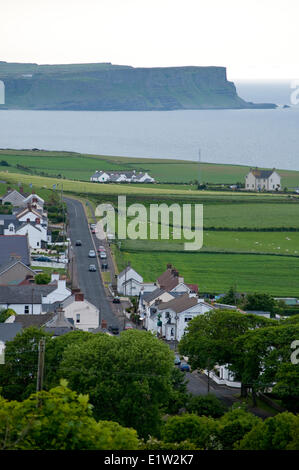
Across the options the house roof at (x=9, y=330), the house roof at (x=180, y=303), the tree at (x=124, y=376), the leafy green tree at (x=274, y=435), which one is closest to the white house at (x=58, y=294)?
the house roof at (x=180, y=303)

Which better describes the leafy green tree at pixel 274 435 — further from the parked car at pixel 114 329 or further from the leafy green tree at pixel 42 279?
the leafy green tree at pixel 42 279

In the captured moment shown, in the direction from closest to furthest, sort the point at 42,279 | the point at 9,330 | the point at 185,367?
the point at 9,330, the point at 185,367, the point at 42,279

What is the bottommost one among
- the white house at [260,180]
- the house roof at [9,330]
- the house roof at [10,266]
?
the house roof at [9,330]

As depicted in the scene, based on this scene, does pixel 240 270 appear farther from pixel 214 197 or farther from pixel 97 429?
pixel 97 429

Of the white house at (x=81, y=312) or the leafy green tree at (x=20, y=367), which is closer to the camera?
the leafy green tree at (x=20, y=367)

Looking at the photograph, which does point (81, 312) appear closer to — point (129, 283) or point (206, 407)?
point (129, 283)

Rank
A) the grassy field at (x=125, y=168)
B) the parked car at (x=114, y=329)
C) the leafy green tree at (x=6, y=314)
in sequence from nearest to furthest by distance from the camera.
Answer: the leafy green tree at (x=6, y=314) → the parked car at (x=114, y=329) → the grassy field at (x=125, y=168)

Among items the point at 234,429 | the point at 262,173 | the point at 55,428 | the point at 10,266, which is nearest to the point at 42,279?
the point at 10,266
